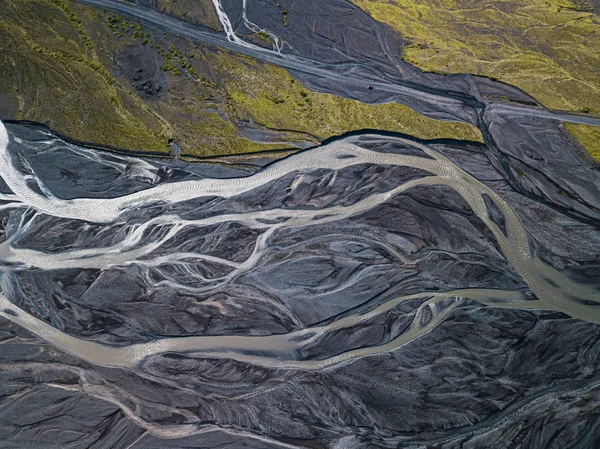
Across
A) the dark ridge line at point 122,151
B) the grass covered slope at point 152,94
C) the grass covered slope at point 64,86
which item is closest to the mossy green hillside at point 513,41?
the grass covered slope at point 152,94

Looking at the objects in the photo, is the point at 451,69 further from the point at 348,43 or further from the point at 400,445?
the point at 400,445

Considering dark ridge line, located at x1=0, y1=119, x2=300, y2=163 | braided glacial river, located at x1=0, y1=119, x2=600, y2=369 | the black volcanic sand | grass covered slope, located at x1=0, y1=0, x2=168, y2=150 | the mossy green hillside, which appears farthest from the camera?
the mossy green hillside

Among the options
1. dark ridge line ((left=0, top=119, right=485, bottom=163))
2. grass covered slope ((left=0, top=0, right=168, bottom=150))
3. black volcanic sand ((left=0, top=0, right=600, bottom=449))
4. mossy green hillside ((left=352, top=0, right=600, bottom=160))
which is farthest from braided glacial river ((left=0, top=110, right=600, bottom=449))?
mossy green hillside ((left=352, top=0, right=600, bottom=160))

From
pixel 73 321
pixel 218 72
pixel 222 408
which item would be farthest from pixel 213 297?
pixel 218 72

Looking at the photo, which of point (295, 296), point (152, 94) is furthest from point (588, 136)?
point (152, 94)

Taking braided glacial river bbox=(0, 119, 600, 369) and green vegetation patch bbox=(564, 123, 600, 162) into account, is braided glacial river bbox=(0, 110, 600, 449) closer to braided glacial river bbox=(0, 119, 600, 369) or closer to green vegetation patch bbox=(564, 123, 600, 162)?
braided glacial river bbox=(0, 119, 600, 369)

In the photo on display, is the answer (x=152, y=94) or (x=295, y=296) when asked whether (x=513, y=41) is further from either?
(x=152, y=94)
